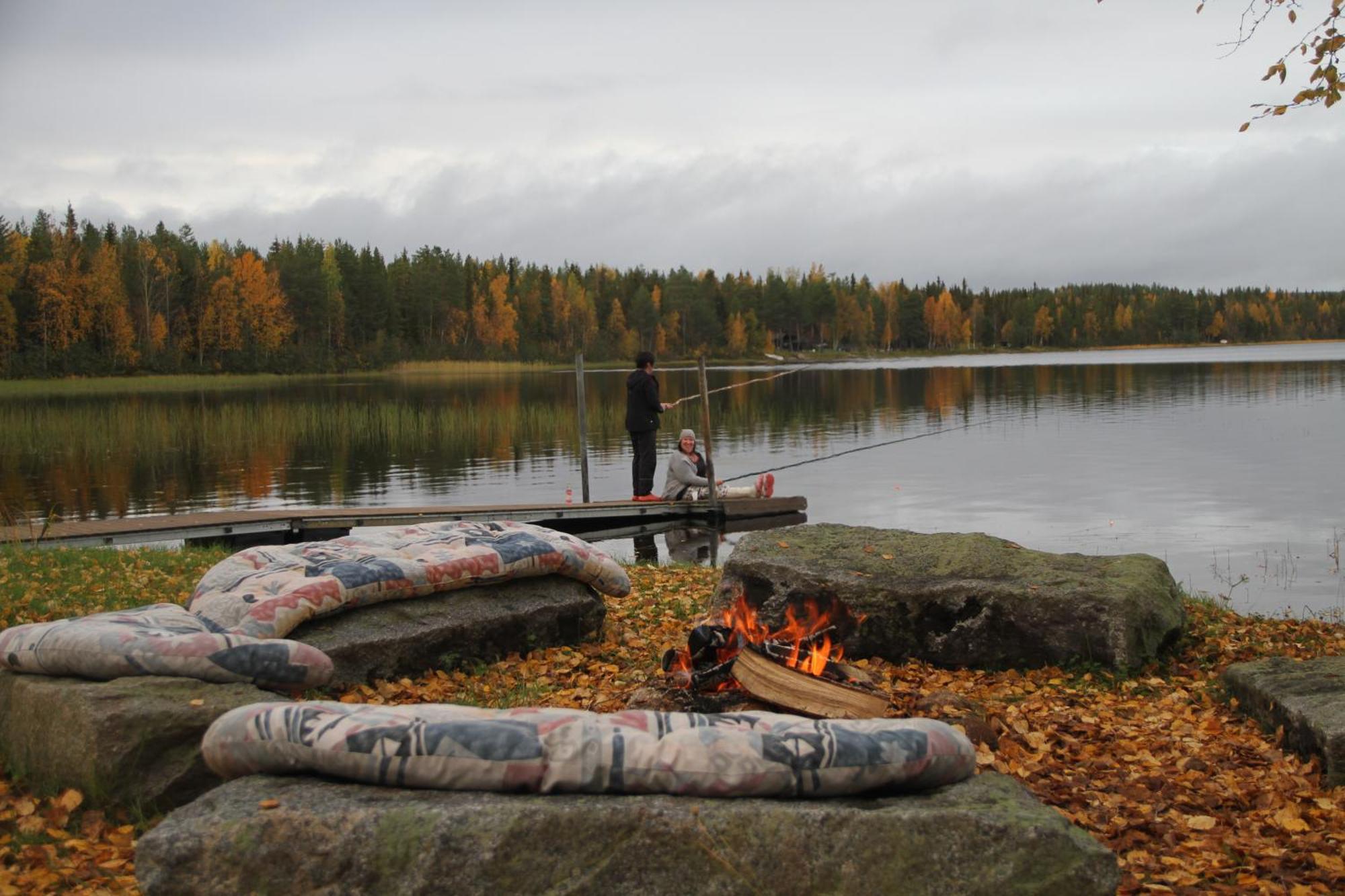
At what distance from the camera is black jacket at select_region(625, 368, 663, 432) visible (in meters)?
19.6

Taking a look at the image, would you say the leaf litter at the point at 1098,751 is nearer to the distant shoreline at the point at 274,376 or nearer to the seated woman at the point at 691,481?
the seated woman at the point at 691,481

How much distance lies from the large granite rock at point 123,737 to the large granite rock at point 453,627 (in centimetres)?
176

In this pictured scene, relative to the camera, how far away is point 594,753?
13.3 feet

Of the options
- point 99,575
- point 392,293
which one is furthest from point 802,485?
point 392,293

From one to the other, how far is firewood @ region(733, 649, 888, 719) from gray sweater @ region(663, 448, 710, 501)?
14132 mm

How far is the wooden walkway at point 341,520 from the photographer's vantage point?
15.5 metres

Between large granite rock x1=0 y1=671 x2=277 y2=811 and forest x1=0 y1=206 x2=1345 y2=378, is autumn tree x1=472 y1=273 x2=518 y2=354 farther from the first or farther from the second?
large granite rock x1=0 y1=671 x2=277 y2=811

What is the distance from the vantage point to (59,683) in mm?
5461

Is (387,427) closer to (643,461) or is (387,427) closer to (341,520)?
(643,461)

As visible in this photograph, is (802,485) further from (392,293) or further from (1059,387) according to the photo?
(392,293)

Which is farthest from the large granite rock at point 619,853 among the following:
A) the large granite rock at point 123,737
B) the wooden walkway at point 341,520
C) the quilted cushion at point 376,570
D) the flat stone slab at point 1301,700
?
the wooden walkway at point 341,520

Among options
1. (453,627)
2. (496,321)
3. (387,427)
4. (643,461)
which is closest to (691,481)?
(643,461)

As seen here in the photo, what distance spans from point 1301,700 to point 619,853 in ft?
14.3

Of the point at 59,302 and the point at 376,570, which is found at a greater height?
the point at 59,302
